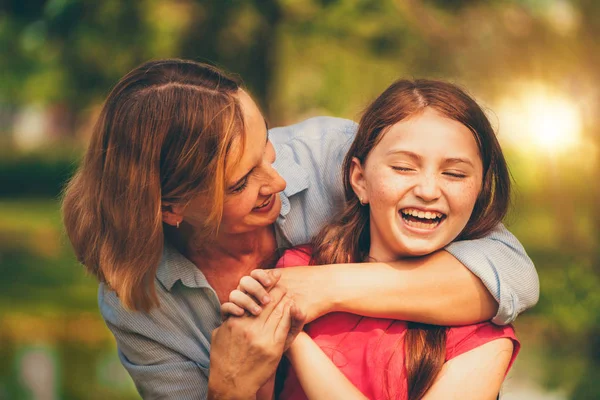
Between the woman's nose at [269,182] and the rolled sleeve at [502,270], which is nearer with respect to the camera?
the rolled sleeve at [502,270]

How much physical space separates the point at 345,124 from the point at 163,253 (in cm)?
79

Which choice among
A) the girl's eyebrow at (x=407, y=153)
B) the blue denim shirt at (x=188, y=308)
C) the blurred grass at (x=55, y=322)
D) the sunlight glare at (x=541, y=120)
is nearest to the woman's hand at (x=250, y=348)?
the blue denim shirt at (x=188, y=308)

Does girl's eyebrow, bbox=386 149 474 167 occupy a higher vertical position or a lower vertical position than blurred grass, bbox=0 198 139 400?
higher

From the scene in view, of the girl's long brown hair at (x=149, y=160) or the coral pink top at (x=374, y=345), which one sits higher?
the girl's long brown hair at (x=149, y=160)

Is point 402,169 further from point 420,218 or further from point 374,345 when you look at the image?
point 374,345

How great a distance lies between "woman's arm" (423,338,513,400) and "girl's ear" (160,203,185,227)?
88 cm

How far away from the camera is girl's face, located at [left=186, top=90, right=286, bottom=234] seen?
7.89 ft

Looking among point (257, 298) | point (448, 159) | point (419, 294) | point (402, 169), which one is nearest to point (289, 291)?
point (257, 298)

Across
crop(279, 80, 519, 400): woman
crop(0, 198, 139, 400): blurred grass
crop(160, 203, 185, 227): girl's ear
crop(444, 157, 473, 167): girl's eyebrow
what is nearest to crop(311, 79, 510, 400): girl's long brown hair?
crop(279, 80, 519, 400): woman

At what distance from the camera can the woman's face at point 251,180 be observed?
7.89 feet

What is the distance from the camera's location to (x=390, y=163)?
2350mm

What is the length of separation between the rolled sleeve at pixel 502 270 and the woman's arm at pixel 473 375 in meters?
0.11

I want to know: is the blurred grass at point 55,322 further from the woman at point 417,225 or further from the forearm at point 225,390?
the woman at point 417,225

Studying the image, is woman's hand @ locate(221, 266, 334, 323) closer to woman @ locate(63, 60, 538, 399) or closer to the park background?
woman @ locate(63, 60, 538, 399)
